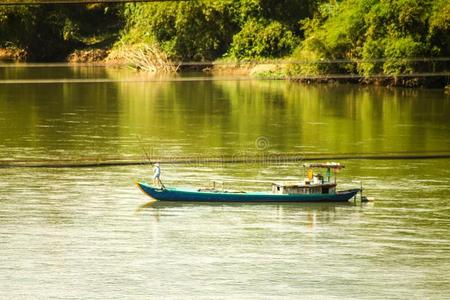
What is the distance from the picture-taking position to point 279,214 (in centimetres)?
3259

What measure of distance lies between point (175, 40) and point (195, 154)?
3424cm

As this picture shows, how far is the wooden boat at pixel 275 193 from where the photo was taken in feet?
109

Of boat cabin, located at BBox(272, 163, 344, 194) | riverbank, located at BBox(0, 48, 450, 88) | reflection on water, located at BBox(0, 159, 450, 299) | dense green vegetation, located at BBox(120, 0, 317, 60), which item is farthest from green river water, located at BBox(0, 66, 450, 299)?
dense green vegetation, located at BBox(120, 0, 317, 60)

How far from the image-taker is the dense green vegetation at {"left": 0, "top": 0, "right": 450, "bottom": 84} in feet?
196

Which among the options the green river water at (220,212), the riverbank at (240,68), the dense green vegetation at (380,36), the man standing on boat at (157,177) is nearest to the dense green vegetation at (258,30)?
the dense green vegetation at (380,36)

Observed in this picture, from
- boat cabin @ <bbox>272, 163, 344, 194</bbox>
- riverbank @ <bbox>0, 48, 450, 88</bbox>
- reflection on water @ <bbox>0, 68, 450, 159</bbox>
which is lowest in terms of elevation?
boat cabin @ <bbox>272, 163, 344, 194</bbox>

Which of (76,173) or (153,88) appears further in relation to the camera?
(153,88)

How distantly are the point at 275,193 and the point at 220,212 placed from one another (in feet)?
5.72

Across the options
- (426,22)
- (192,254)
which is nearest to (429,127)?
(426,22)

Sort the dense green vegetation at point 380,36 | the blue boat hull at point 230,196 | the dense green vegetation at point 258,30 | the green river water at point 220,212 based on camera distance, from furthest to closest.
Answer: the dense green vegetation at point 258,30 → the dense green vegetation at point 380,36 → the blue boat hull at point 230,196 → the green river water at point 220,212

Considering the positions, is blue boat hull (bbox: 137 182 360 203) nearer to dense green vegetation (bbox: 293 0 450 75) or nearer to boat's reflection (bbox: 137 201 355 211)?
boat's reflection (bbox: 137 201 355 211)

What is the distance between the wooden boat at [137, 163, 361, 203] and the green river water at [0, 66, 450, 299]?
26cm

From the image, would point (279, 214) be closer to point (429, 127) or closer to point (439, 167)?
point (439, 167)

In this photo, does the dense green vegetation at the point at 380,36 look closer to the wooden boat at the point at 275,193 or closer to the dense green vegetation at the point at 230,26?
the dense green vegetation at the point at 230,26
